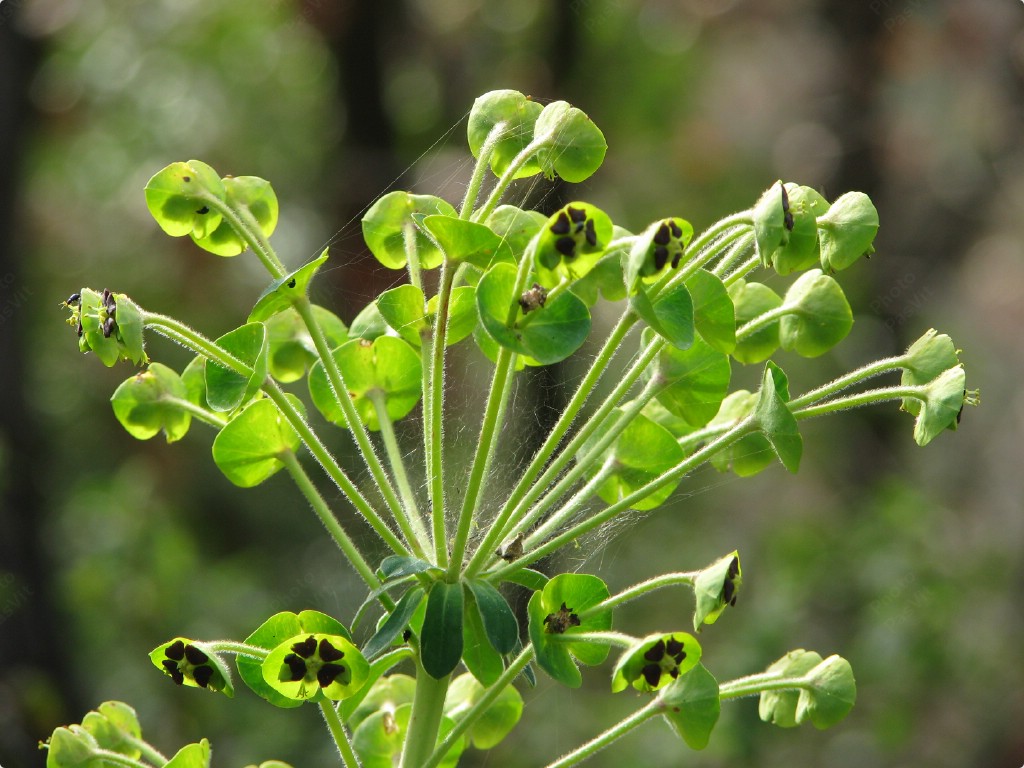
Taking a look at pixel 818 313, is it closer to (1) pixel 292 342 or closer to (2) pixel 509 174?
(2) pixel 509 174

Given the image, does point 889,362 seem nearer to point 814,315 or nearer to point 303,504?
point 814,315

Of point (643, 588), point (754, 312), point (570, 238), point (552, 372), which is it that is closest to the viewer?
point (570, 238)

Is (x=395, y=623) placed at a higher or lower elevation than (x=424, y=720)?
higher

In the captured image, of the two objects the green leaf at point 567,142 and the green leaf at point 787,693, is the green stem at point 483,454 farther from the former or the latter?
the green leaf at point 787,693

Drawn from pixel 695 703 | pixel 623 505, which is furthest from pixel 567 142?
pixel 695 703

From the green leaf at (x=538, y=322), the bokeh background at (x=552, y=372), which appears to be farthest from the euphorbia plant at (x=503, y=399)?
the bokeh background at (x=552, y=372)

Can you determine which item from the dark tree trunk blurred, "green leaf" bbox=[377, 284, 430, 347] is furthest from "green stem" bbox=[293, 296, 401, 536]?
the dark tree trunk blurred
